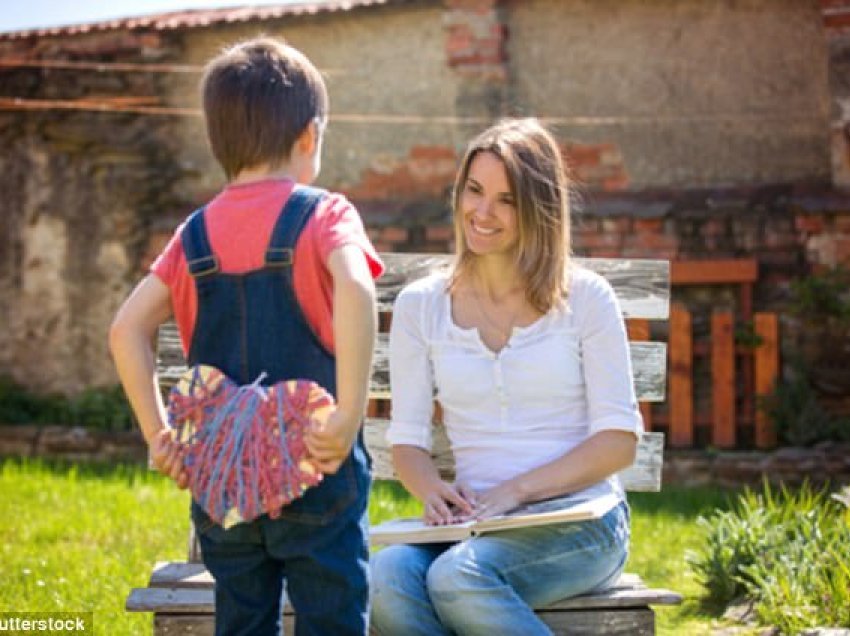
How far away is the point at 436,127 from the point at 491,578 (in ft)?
26.3

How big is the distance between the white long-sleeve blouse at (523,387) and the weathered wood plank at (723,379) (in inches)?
240

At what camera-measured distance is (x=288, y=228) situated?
266 cm

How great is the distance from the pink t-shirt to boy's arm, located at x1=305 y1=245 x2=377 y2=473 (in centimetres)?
7

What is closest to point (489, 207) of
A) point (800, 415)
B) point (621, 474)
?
point (621, 474)

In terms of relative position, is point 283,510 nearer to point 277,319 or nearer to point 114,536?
point 277,319

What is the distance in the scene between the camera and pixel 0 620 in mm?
4309

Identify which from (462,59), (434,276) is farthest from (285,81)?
(462,59)

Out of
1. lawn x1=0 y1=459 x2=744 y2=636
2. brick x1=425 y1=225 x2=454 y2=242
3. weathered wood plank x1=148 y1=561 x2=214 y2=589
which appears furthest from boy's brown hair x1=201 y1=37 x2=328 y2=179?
brick x1=425 y1=225 x2=454 y2=242

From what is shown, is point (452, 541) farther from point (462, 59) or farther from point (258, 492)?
point (462, 59)

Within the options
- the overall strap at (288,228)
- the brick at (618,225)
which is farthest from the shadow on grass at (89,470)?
the overall strap at (288,228)

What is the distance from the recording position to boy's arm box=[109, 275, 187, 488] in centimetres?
270

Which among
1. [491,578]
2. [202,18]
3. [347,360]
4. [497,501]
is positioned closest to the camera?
[347,360]

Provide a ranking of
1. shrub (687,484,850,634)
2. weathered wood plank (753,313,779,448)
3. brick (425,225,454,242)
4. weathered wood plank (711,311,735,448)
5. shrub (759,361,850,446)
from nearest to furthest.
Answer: shrub (687,484,850,634)
shrub (759,361,850,446)
weathered wood plank (753,313,779,448)
weathered wood plank (711,311,735,448)
brick (425,225,454,242)

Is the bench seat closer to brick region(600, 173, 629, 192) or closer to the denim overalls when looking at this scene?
the denim overalls
